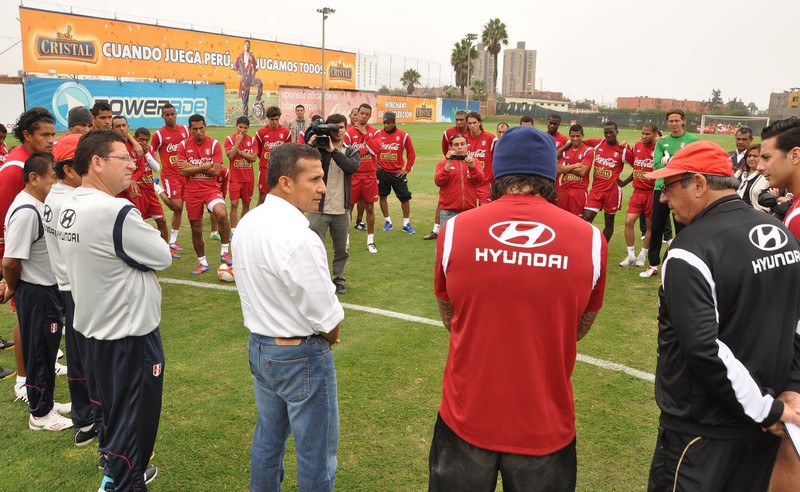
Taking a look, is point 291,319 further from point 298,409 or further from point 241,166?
point 241,166

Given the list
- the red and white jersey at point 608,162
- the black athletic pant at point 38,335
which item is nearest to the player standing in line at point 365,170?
the red and white jersey at point 608,162

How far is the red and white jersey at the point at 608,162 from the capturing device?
9844 millimetres

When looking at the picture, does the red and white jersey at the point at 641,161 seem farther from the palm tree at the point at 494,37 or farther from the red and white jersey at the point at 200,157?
the palm tree at the point at 494,37

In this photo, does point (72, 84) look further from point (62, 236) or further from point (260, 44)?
point (62, 236)

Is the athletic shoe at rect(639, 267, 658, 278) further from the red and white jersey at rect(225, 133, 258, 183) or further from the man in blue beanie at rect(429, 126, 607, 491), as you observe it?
the red and white jersey at rect(225, 133, 258, 183)

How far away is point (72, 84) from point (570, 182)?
30.2 meters

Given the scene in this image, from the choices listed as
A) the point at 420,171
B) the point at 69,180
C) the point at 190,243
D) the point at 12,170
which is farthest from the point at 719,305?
→ the point at 420,171

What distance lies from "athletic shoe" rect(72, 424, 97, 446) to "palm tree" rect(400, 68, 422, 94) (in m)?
81.7

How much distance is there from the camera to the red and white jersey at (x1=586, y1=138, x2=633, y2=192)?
9.84 metres

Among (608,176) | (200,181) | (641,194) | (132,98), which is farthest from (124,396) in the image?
(132,98)

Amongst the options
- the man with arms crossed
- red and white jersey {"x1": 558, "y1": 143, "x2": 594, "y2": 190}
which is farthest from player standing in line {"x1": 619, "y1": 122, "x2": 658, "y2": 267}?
the man with arms crossed

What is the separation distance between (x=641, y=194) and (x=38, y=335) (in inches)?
342

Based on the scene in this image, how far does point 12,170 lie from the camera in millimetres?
4680

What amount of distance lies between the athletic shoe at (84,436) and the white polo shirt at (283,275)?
7.46 feet
